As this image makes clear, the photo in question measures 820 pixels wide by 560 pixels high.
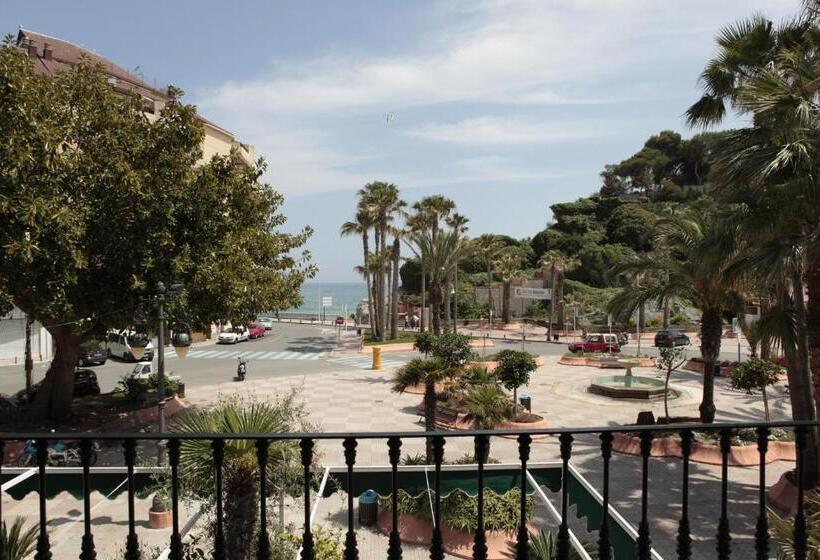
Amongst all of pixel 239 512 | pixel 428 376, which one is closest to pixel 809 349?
pixel 428 376

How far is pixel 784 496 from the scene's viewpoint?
11195 millimetres

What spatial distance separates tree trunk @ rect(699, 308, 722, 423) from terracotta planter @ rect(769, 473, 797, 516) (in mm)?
3304

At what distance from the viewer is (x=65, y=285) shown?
42.0 ft

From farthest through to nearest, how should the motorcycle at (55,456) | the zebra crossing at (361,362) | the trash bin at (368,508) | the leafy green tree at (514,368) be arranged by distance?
the zebra crossing at (361,362) < the leafy green tree at (514,368) < the motorcycle at (55,456) < the trash bin at (368,508)

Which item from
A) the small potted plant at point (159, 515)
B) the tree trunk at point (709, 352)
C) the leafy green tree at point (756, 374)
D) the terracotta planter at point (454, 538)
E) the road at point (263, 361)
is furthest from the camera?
the road at point (263, 361)

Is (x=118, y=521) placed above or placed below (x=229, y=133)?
below

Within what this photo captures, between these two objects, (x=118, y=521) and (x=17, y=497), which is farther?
(x=118, y=521)

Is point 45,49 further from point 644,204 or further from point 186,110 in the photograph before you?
point 644,204

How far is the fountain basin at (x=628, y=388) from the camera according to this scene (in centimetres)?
2292

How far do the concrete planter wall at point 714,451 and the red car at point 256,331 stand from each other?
119 ft

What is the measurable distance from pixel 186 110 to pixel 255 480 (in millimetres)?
12210

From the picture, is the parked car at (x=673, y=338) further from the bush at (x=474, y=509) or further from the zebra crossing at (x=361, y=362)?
the bush at (x=474, y=509)

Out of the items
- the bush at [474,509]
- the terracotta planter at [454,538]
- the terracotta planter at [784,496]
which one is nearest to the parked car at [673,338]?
the terracotta planter at [784,496]

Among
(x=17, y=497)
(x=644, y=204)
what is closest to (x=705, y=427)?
(x=17, y=497)
